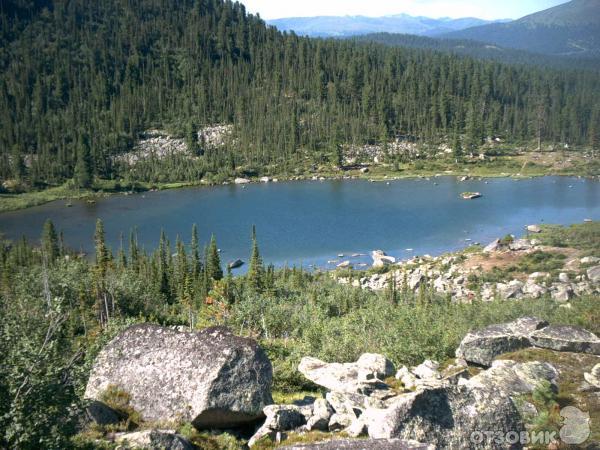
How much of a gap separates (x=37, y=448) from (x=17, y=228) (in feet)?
393

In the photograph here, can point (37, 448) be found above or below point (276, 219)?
above

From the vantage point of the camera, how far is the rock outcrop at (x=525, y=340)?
2245 cm

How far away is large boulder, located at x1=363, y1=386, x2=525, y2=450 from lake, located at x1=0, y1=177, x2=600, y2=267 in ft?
223

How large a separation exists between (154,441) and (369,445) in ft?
18.4

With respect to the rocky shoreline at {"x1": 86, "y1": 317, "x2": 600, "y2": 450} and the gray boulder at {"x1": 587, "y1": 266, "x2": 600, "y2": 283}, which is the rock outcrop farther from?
the gray boulder at {"x1": 587, "y1": 266, "x2": 600, "y2": 283}

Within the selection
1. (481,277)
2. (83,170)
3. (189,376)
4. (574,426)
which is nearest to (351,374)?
(189,376)

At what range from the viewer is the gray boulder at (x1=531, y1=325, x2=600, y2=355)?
22.2m

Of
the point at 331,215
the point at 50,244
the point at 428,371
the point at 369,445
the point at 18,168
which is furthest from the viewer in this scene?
the point at 18,168

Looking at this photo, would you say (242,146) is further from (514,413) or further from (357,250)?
(514,413)

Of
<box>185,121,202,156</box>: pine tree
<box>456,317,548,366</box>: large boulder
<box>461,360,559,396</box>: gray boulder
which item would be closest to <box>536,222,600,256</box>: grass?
<box>456,317,548,366</box>: large boulder

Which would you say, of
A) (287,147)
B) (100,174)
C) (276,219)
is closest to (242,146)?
(287,147)

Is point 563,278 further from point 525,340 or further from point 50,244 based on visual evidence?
point 50,244

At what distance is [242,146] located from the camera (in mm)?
188875

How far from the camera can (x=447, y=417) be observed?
45.2 feet
